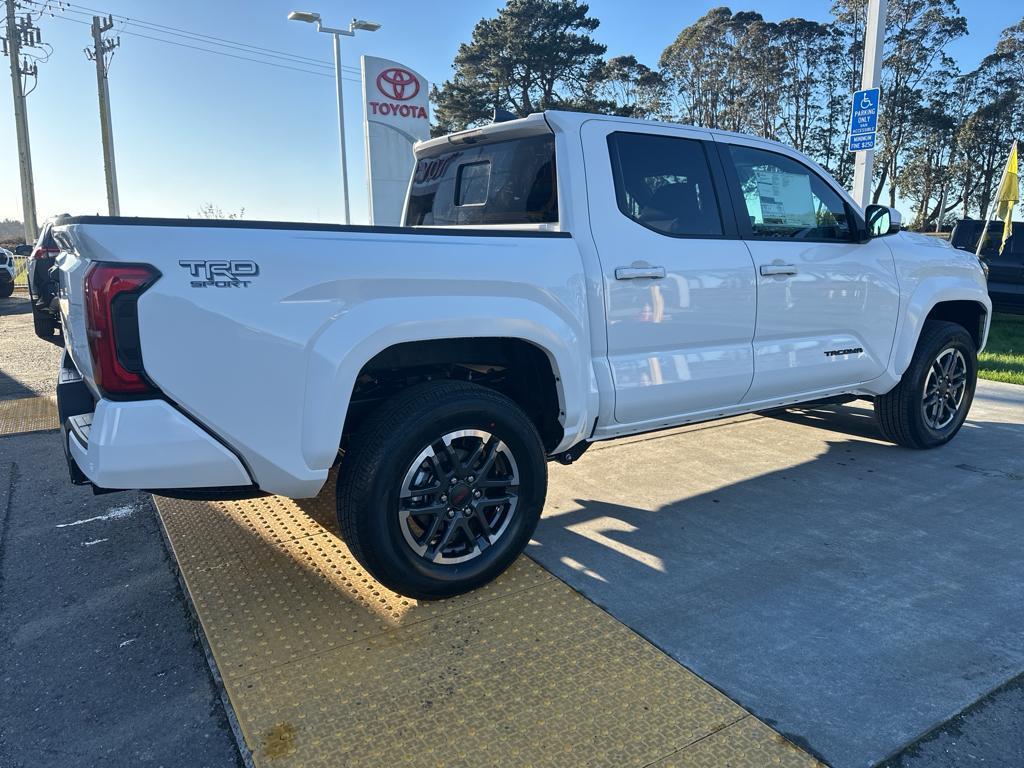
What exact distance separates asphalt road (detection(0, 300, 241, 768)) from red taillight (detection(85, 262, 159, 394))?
3.36 ft

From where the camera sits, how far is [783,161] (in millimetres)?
4145

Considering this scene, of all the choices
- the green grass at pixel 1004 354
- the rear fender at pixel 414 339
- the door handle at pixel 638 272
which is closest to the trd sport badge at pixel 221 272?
the rear fender at pixel 414 339

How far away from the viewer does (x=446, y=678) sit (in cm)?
246

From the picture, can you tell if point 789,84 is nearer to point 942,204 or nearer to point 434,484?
point 942,204

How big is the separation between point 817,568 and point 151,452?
108 inches

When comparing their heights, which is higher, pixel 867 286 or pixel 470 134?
pixel 470 134

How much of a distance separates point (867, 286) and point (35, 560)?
15.3 feet

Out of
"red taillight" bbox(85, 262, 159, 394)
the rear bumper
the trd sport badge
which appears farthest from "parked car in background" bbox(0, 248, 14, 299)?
the trd sport badge

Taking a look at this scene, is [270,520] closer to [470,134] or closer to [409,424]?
[409,424]

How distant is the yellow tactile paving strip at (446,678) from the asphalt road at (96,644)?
0.38ft

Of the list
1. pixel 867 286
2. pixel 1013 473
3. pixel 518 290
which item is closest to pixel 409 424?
pixel 518 290

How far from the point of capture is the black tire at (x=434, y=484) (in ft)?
8.77

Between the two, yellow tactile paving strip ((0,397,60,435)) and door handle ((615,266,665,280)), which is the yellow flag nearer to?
door handle ((615,266,665,280))

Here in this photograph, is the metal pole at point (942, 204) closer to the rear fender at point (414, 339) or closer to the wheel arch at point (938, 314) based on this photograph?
the wheel arch at point (938, 314)
